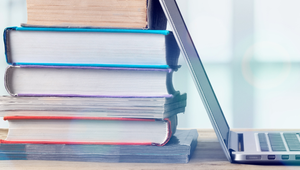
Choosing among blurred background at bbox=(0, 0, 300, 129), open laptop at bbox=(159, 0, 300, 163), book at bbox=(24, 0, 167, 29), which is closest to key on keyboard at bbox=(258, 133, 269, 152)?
open laptop at bbox=(159, 0, 300, 163)

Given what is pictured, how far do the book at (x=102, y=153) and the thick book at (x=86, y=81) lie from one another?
8cm

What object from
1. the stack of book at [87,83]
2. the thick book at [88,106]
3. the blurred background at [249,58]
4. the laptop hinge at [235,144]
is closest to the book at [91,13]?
the stack of book at [87,83]

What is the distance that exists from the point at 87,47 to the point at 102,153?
0.16m

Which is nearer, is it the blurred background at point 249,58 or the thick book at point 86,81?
the thick book at point 86,81

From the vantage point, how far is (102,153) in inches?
16.5

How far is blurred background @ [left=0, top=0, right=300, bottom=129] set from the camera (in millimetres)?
2445

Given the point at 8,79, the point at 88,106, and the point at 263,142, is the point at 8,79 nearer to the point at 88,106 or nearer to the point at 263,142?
the point at 88,106

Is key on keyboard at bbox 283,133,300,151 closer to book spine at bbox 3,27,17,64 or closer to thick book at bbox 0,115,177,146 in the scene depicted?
thick book at bbox 0,115,177,146

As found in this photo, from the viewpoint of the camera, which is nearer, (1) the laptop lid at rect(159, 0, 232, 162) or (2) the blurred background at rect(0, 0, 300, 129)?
(1) the laptop lid at rect(159, 0, 232, 162)

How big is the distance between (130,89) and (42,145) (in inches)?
6.3

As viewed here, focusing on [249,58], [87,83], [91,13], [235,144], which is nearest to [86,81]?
[87,83]

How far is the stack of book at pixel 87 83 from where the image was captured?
43 centimetres

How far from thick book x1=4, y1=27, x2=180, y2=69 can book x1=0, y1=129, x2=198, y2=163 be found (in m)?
0.12

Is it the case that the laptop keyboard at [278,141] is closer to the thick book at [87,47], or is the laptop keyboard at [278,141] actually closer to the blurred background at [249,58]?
the thick book at [87,47]
